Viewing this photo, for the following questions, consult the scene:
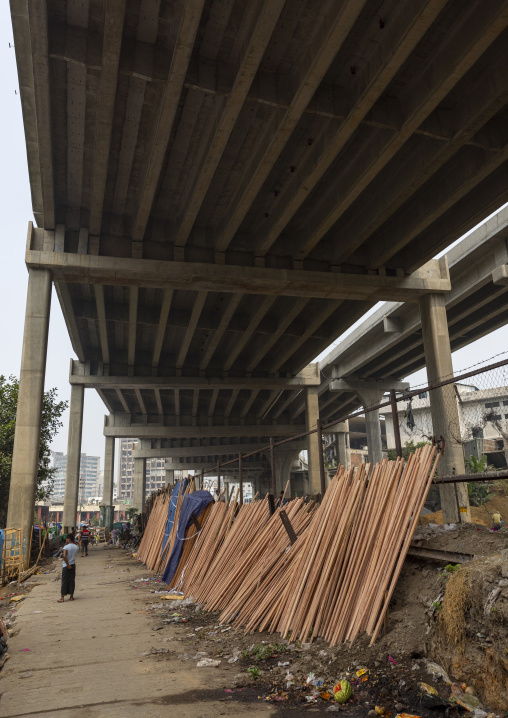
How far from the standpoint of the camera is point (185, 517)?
11633mm

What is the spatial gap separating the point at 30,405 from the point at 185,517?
6767 millimetres

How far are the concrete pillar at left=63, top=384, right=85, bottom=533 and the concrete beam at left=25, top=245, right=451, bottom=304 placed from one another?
513 inches

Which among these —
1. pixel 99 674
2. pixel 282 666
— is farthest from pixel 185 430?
pixel 282 666

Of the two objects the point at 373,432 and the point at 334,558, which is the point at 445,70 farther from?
the point at 373,432

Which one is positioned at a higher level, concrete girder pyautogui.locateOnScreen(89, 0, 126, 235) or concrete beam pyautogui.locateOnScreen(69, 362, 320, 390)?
concrete girder pyautogui.locateOnScreen(89, 0, 126, 235)

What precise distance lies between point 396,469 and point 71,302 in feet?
60.0

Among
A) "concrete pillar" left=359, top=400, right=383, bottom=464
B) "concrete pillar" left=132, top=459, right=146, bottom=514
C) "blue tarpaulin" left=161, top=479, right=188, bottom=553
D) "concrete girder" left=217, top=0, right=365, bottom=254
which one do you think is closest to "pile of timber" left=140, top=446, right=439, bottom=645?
"blue tarpaulin" left=161, top=479, right=188, bottom=553

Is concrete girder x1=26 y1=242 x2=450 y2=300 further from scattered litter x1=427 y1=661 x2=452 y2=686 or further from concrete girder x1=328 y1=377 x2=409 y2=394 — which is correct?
concrete girder x1=328 y1=377 x2=409 y2=394

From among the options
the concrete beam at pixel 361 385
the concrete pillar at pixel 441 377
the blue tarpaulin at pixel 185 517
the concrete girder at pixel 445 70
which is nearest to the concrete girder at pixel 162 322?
the concrete girder at pixel 445 70

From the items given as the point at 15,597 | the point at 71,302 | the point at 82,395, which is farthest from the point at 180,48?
the point at 82,395

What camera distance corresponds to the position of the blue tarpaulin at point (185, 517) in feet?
36.9

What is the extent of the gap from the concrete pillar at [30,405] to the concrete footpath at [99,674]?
638 cm

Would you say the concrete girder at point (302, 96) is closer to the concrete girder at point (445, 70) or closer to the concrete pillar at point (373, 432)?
the concrete girder at point (445, 70)

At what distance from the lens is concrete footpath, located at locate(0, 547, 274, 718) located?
14.3 feet
